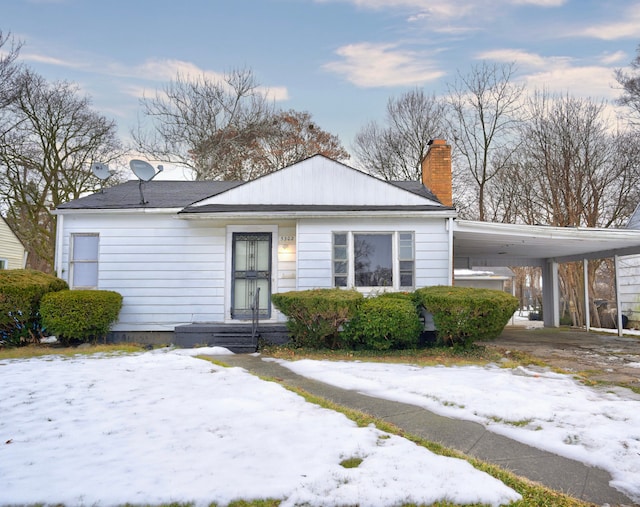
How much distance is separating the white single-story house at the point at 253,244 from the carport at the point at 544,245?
0.06 m

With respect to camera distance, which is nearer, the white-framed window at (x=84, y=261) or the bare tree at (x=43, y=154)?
the white-framed window at (x=84, y=261)

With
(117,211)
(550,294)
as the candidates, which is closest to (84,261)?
→ (117,211)

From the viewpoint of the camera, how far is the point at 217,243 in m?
10.2

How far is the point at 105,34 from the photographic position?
14.1 metres

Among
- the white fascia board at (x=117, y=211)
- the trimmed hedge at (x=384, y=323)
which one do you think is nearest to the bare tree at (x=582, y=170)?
the trimmed hedge at (x=384, y=323)

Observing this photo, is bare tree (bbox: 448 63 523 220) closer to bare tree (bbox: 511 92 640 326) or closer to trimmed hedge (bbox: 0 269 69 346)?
bare tree (bbox: 511 92 640 326)

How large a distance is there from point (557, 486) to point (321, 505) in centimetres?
160

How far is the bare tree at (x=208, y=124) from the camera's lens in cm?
2400

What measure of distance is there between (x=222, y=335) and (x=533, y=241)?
7.85m

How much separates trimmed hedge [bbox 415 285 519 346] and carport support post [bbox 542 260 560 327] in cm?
980

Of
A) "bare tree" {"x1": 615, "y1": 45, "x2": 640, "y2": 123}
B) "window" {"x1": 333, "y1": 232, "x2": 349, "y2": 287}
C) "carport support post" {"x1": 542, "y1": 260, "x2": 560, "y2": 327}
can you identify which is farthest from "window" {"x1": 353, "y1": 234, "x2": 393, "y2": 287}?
"bare tree" {"x1": 615, "y1": 45, "x2": 640, "y2": 123}

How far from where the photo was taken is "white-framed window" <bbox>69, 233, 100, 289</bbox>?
1012cm

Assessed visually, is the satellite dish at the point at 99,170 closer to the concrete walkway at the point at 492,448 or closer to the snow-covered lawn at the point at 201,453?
the snow-covered lawn at the point at 201,453

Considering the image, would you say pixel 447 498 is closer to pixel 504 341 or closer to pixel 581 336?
pixel 504 341
